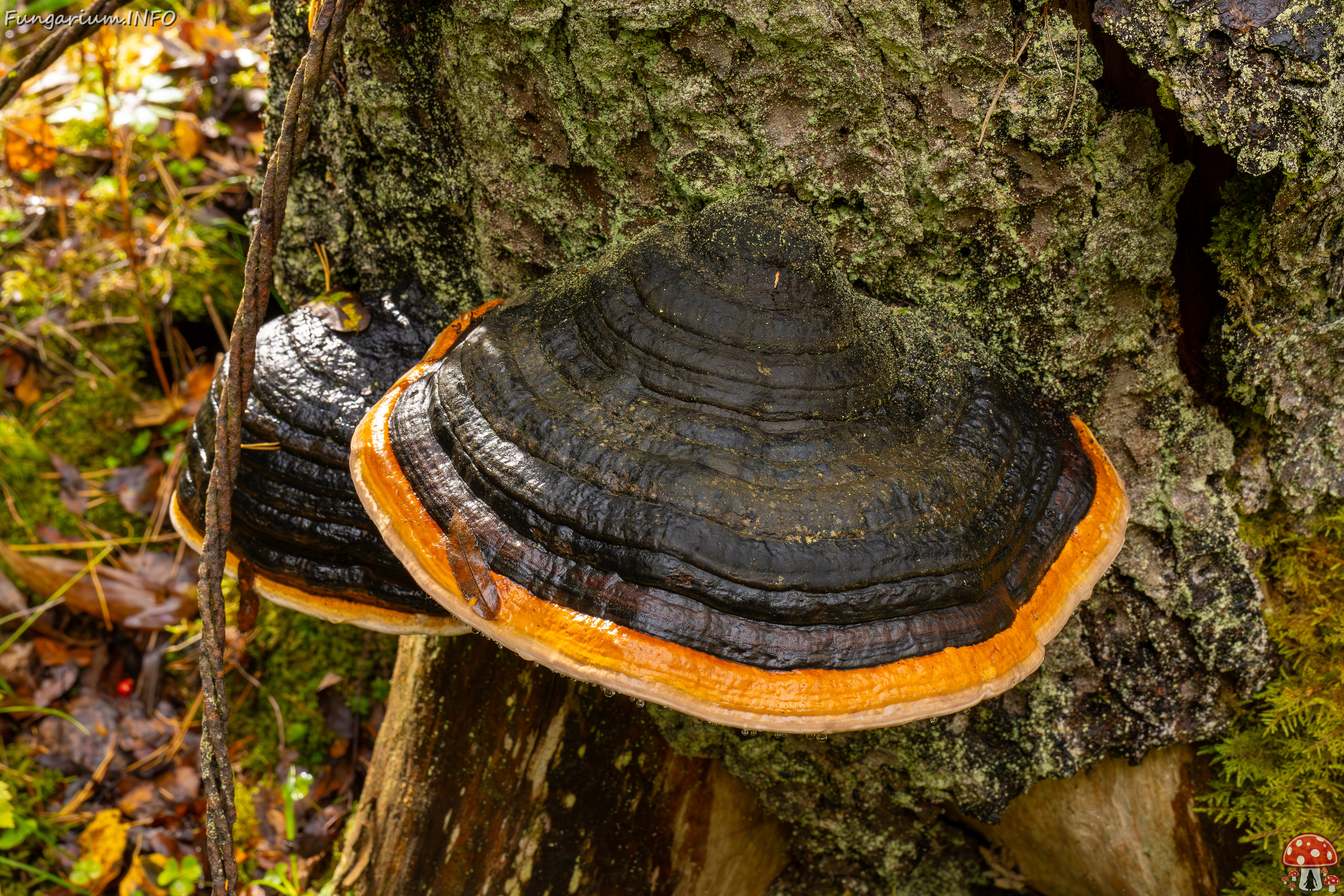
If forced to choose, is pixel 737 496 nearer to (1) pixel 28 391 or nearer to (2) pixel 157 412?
(2) pixel 157 412

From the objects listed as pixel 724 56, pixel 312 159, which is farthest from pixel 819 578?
pixel 312 159

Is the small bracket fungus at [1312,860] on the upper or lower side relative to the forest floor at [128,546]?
upper

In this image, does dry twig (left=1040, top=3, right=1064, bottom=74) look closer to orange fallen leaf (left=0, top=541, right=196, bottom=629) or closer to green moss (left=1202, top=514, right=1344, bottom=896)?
green moss (left=1202, top=514, right=1344, bottom=896)

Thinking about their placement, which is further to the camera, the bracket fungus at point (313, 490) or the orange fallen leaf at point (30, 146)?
the orange fallen leaf at point (30, 146)

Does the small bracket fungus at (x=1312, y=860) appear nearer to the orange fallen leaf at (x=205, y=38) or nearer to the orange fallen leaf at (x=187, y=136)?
the orange fallen leaf at (x=187, y=136)

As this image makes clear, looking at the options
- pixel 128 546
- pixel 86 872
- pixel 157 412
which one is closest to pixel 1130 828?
pixel 86 872

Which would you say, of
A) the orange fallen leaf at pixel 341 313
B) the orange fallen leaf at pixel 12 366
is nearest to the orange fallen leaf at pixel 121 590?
the orange fallen leaf at pixel 12 366
